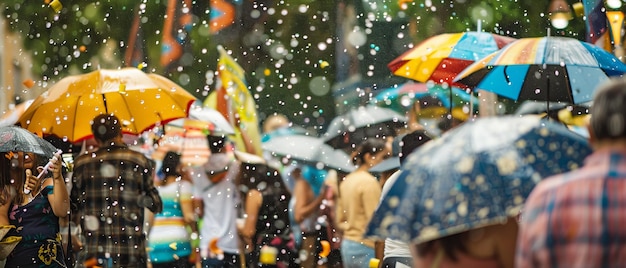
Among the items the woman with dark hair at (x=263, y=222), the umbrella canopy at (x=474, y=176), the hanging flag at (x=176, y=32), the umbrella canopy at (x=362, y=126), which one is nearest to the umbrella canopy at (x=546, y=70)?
the woman with dark hair at (x=263, y=222)

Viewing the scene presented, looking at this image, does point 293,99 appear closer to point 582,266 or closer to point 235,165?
point 235,165

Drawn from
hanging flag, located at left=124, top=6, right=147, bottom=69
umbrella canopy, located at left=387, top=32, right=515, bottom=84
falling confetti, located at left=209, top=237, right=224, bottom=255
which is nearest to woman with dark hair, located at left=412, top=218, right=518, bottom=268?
falling confetti, located at left=209, top=237, right=224, bottom=255

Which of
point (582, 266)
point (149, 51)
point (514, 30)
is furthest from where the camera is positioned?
point (149, 51)

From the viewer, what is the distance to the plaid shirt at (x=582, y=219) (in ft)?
10.6

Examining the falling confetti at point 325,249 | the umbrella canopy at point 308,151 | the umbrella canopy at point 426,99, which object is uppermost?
the umbrella canopy at point 426,99

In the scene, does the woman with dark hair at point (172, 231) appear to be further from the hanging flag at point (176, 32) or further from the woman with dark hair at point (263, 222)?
the hanging flag at point (176, 32)

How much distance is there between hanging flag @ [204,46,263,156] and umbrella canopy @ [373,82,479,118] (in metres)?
1.42

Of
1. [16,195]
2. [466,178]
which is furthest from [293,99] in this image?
[466,178]

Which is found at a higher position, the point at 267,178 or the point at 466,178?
the point at 466,178

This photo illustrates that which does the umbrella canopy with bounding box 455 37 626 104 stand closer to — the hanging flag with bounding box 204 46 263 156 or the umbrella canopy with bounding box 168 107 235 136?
the umbrella canopy with bounding box 168 107 235 136

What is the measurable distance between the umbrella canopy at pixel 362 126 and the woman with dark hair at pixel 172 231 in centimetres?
177

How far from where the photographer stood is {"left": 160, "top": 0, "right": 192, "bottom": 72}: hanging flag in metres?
18.0

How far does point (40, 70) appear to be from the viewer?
1880 centimetres

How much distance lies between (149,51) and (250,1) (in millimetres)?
1619
